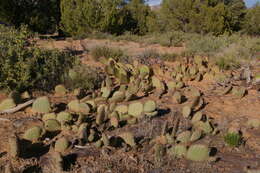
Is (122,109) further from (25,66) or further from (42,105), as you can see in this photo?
(25,66)

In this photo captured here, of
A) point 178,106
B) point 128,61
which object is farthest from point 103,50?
point 178,106

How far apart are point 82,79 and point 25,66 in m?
1.02

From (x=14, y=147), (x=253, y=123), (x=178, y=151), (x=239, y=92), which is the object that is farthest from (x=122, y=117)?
(x=239, y=92)

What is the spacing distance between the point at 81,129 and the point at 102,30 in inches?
498

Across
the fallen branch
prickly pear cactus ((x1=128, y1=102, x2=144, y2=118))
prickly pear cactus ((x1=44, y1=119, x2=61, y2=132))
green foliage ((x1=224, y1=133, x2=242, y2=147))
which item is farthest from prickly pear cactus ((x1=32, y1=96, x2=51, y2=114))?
green foliage ((x1=224, y1=133, x2=242, y2=147))

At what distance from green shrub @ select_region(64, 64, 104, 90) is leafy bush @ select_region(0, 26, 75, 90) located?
9.0 inches

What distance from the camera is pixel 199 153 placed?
3197 mm

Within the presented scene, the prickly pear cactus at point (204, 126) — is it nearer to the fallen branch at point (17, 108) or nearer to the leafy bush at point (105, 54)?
the fallen branch at point (17, 108)

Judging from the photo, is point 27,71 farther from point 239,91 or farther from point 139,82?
point 239,91

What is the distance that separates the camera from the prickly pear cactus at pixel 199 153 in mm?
3188

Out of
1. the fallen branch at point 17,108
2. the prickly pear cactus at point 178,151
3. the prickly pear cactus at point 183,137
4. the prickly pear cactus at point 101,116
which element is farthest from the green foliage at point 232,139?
the fallen branch at point 17,108

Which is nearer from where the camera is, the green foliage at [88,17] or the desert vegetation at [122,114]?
the desert vegetation at [122,114]

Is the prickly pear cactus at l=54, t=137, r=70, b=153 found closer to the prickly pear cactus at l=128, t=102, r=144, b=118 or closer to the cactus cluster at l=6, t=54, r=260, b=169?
the cactus cluster at l=6, t=54, r=260, b=169

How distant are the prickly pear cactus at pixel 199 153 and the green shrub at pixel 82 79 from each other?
2.67 meters
